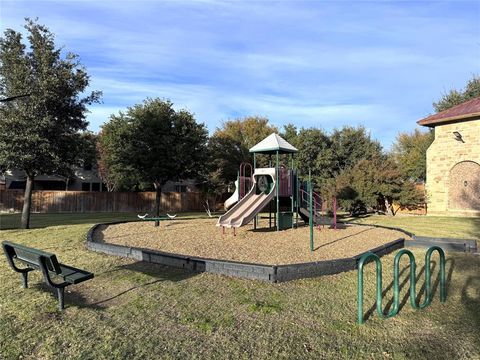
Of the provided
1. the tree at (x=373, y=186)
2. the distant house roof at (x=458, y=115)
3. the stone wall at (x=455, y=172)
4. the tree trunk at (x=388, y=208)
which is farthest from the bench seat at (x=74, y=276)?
the stone wall at (x=455, y=172)

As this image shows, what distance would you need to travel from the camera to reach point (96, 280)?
5867 millimetres

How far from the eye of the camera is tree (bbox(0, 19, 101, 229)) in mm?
12633

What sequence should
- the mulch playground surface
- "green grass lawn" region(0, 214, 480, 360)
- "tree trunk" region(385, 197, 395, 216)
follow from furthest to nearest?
"tree trunk" region(385, 197, 395, 216) < the mulch playground surface < "green grass lawn" region(0, 214, 480, 360)

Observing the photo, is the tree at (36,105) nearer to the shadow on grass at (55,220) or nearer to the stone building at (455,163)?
the shadow on grass at (55,220)

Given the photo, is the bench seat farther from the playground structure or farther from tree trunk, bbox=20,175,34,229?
tree trunk, bbox=20,175,34,229

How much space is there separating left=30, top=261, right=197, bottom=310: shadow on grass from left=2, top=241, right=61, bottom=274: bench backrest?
0.54 meters

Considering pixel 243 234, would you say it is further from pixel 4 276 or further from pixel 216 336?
pixel 216 336

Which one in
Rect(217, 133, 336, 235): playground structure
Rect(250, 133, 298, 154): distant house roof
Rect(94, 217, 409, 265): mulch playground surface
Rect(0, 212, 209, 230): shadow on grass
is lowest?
Rect(0, 212, 209, 230): shadow on grass

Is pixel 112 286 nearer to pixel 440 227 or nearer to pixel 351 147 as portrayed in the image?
pixel 440 227

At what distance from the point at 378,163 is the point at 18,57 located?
62.6 feet

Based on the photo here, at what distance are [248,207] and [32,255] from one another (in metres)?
7.96

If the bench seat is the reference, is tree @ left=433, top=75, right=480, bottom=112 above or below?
above

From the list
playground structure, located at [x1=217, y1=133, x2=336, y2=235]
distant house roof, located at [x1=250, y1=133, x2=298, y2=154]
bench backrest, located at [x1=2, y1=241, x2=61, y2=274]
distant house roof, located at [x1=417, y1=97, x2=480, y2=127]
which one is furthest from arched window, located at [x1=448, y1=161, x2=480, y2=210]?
bench backrest, located at [x1=2, y1=241, x2=61, y2=274]

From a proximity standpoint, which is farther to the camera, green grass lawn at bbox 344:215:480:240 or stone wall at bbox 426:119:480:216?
stone wall at bbox 426:119:480:216
